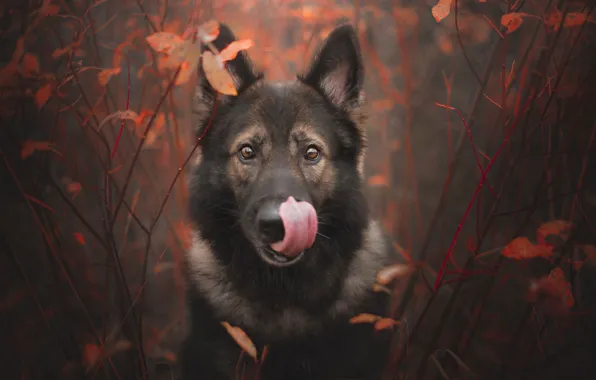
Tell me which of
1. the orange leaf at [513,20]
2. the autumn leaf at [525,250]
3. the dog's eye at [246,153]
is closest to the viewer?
the autumn leaf at [525,250]

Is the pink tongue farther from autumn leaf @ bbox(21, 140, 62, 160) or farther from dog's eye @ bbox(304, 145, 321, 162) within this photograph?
autumn leaf @ bbox(21, 140, 62, 160)

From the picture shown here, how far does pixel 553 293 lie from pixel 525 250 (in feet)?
0.90

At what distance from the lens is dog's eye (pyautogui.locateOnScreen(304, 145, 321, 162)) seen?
212 centimetres

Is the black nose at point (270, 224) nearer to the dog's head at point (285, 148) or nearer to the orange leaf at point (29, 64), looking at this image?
the dog's head at point (285, 148)

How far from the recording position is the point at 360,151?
232 centimetres

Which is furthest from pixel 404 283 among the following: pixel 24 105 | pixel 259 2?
pixel 24 105

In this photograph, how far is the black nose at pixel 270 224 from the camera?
1751 millimetres

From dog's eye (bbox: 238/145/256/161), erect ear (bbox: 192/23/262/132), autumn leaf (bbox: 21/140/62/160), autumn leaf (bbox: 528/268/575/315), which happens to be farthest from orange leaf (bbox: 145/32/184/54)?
autumn leaf (bbox: 528/268/575/315)

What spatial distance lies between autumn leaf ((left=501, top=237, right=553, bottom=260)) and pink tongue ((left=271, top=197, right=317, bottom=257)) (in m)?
0.89

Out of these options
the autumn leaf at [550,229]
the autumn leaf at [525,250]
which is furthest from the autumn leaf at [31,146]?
the autumn leaf at [550,229]

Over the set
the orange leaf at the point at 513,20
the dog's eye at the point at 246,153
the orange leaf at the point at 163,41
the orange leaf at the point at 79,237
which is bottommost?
the orange leaf at the point at 79,237

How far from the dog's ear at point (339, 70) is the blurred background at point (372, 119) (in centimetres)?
19

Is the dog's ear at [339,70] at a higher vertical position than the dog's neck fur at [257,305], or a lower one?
higher

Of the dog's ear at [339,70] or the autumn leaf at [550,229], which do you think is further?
the dog's ear at [339,70]
